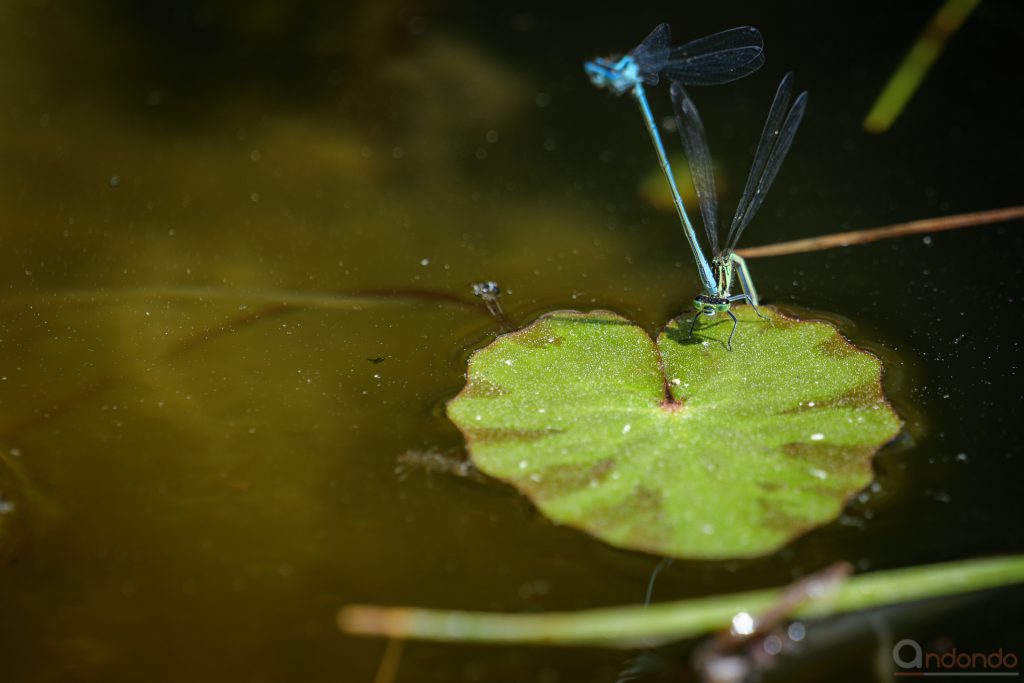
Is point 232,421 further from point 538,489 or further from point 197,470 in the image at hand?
point 538,489

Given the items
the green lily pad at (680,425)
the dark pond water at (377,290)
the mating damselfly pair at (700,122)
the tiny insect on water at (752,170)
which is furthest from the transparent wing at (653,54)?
the green lily pad at (680,425)

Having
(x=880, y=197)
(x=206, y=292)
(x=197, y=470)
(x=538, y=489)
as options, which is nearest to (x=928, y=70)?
(x=880, y=197)

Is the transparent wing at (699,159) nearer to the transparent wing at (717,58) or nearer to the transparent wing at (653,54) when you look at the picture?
the transparent wing at (653,54)

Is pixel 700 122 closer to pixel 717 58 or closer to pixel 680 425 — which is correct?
pixel 717 58

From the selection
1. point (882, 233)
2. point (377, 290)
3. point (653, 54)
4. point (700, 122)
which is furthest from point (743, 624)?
point (653, 54)

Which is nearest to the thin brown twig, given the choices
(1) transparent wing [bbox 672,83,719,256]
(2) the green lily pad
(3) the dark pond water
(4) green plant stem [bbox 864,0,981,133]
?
(3) the dark pond water

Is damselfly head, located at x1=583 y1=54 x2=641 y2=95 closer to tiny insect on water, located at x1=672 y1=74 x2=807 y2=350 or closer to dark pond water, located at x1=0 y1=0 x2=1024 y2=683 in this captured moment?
tiny insect on water, located at x1=672 y1=74 x2=807 y2=350
